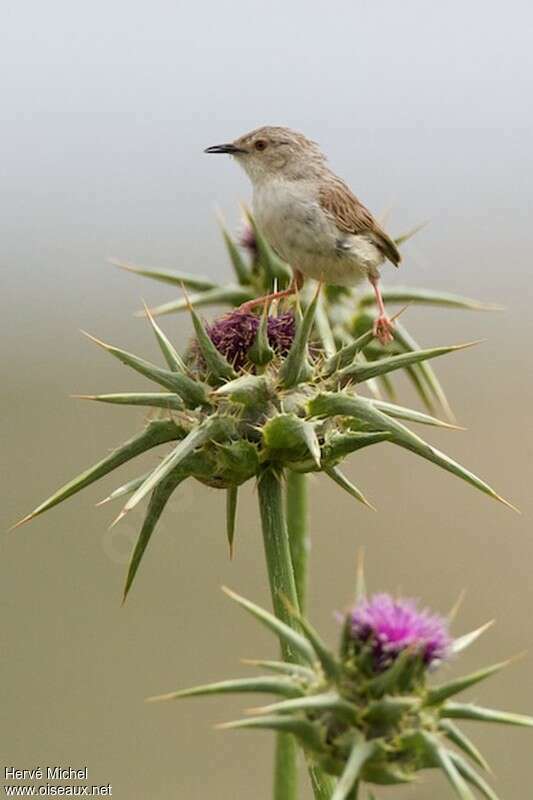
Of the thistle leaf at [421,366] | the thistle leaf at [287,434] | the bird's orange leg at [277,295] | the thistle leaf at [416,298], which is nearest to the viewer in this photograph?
the thistle leaf at [287,434]

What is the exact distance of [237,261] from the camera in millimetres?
7090

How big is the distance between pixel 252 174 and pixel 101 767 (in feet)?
21.8

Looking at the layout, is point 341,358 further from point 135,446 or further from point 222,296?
point 222,296

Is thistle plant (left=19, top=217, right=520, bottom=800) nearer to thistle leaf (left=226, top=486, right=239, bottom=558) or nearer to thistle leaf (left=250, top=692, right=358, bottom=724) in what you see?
thistle leaf (left=226, top=486, right=239, bottom=558)

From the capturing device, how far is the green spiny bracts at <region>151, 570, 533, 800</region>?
4059 mm

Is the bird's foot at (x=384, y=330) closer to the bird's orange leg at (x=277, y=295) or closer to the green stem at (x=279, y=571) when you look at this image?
the bird's orange leg at (x=277, y=295)

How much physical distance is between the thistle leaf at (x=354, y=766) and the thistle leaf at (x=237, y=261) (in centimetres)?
332

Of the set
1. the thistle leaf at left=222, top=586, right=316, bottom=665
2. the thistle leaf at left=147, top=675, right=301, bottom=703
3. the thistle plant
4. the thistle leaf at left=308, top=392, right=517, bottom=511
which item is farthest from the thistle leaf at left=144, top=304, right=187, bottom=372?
the thistle leaf at left=147, top=675, right=301, bottom=703

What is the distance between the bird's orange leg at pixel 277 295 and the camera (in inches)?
225

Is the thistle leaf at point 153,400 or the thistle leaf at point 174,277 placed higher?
the thistle leaf at point 174,277

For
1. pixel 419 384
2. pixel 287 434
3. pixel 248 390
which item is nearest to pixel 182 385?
pixel 248 390

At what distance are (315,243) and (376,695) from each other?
97.8 inches

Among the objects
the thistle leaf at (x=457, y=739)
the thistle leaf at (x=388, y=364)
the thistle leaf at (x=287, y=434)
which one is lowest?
the thistle leaf at (x=457, y=739)

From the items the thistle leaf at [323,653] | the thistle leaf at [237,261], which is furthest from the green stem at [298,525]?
the thistle leaf at [323,653]
